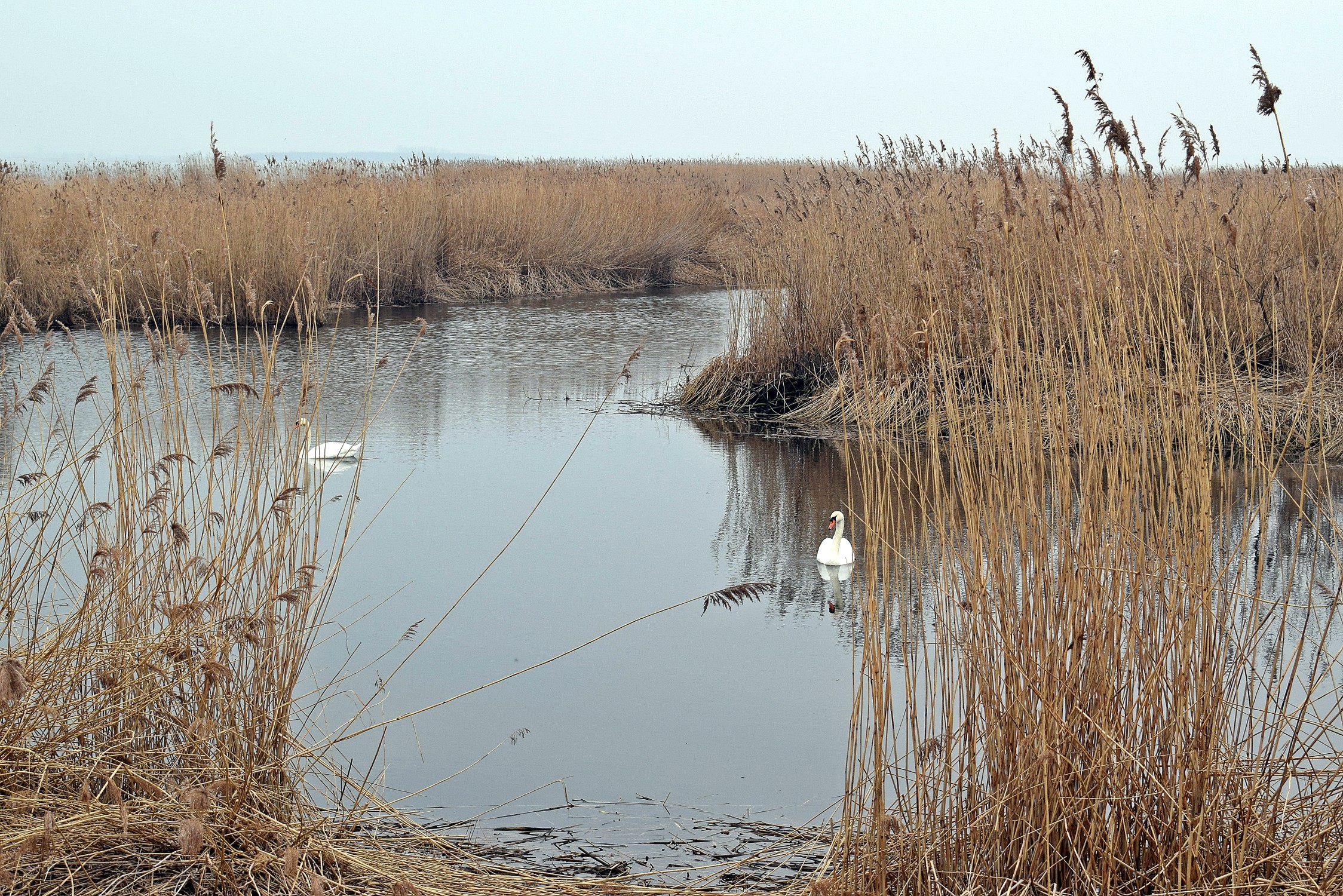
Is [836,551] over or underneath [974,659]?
underneath

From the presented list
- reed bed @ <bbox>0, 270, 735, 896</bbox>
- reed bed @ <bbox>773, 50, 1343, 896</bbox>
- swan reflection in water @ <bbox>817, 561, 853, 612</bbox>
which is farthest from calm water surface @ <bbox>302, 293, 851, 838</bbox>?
reed bed @ <bbox>773, 50, 1343, 896</bbox>

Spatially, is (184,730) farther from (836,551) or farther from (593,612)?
(836,551)

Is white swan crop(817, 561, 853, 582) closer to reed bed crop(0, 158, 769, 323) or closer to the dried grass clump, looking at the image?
the dried grass clump

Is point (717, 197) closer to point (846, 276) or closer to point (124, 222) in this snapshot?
point (124, 222)

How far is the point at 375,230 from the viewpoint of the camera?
39.6 feet

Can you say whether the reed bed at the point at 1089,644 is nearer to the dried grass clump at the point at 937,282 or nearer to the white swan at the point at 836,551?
the dried grass clump at the point at 937,282

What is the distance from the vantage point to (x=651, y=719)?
10.1 ft

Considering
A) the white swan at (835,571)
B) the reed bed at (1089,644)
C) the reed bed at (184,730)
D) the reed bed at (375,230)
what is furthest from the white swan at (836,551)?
the reed bed at (375,230)

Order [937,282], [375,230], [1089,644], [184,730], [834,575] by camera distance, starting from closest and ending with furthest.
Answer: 1. [1089,644]
2. [184,730]
3. [937,282]
4. [834,575]
5. [375,230]

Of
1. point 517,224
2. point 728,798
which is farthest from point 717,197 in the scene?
point 728,798

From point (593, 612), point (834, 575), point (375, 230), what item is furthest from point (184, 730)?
point (375, 230)

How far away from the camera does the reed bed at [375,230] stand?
386 inches

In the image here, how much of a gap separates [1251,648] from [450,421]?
5.39m

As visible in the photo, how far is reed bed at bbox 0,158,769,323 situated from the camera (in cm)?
980
